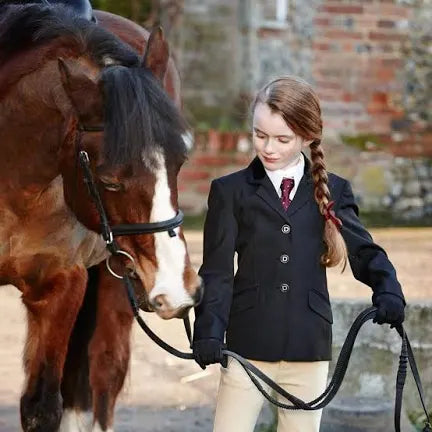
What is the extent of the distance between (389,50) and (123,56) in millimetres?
8468

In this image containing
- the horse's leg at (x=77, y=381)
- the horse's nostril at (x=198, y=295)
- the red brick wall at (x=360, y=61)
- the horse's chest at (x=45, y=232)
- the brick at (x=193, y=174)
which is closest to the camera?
the horse's nostril at (x=198, y=295)

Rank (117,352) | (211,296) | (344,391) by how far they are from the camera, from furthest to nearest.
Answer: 1. (344,391)
2. (117,352)
3. (211,296)

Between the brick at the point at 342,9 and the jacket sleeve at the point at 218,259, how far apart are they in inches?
341

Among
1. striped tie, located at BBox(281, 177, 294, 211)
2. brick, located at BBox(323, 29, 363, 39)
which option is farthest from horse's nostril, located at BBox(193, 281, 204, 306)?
brick, located at BBox(323, 29, 363, 39)

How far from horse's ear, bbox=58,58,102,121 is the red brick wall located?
8.25 metres

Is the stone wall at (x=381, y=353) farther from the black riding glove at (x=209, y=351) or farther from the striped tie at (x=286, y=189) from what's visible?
the black riding glove at (x=209, y=351)

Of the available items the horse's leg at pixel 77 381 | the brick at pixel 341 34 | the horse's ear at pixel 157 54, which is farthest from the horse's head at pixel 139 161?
the brick at pixel 341 34

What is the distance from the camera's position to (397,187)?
11.7 metres

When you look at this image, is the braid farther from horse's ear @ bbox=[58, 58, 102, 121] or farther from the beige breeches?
A: horse's ear @ bbox=[58, 58, 102, 121]

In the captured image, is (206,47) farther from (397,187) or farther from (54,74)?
(54,74)

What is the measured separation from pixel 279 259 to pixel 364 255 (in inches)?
9.7

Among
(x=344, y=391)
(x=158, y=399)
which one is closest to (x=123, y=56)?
(x=344, y=391)

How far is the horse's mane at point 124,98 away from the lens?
3566mm

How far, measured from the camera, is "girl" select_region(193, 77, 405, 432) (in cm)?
355
